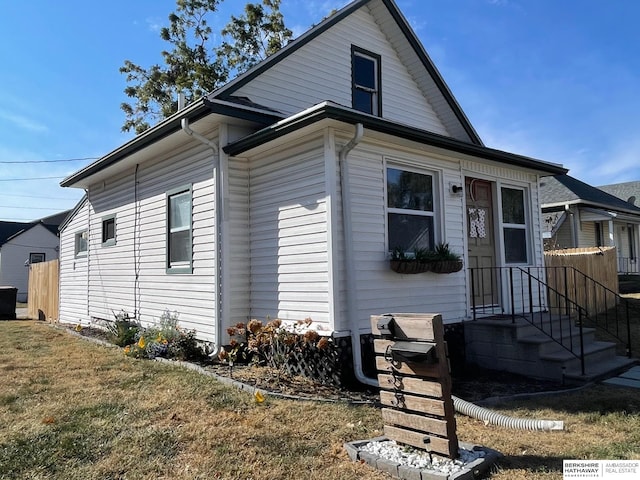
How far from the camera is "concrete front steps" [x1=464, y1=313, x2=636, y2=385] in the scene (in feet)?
20.6

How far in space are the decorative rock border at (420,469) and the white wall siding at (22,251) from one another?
→ 34.4m

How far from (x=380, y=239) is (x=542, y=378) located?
9.41ft

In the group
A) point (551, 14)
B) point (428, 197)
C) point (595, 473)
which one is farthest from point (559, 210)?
point (595, 473)

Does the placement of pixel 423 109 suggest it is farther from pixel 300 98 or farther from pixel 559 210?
pixel 559 210

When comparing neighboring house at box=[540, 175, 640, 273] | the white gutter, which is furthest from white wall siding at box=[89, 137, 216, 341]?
neighboring house at box=[540, 175, 640, 273]

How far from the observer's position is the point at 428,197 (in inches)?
287

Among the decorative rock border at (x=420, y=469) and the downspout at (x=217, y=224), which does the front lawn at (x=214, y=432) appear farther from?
the downspout at (x=217, y=224)

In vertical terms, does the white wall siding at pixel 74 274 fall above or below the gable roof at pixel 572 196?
below

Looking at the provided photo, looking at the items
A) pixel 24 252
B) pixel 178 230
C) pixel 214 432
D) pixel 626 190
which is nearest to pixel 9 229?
pixel 24 252

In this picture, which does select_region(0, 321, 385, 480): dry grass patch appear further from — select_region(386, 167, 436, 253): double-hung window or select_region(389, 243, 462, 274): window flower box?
select_region(386, 167, 436, 253): double-hung window

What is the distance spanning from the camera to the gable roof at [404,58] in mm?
8148

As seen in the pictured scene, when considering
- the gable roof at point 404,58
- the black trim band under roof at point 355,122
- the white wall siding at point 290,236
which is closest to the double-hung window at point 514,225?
the black trim band under roof at point 355,122

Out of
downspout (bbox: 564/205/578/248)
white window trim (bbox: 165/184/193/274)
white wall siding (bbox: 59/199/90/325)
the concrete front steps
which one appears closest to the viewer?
the concrete front steps

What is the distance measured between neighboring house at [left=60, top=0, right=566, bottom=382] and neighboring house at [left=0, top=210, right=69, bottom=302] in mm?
27224
